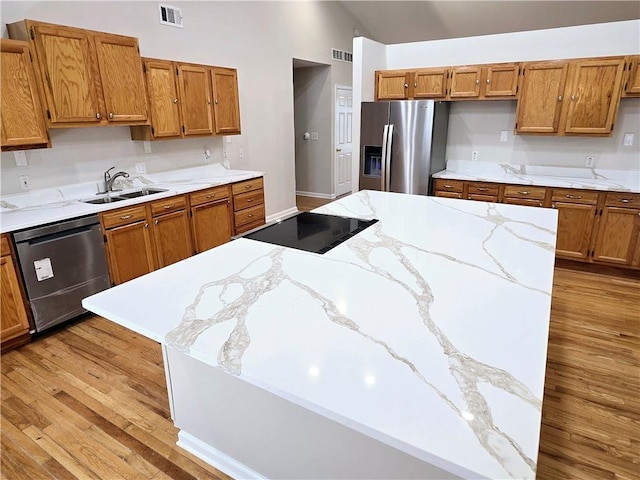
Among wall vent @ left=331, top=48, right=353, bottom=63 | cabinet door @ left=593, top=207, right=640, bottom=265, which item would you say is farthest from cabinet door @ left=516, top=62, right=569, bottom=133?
wall vent @ left=331, top=48, right=353, bottom=63

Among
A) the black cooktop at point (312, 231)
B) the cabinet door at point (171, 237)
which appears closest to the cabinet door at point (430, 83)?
the black cooktop at point (312, 231)

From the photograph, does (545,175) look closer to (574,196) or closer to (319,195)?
(574,196)

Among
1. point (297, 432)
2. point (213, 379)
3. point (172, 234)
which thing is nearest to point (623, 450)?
point (297, 432)

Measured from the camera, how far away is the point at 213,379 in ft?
5.14

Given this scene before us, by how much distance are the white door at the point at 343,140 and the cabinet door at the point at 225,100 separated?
8.73ft

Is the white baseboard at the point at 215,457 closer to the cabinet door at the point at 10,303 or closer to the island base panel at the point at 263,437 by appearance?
the island base panel at the point at 263,437

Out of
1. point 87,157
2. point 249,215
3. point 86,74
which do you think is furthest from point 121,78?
point 249,215

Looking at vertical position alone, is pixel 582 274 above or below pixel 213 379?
below

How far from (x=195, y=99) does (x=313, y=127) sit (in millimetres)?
3114

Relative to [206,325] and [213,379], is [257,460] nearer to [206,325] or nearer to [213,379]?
[213,379]

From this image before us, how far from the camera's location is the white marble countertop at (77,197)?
2738mm

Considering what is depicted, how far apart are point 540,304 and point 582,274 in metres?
3.13

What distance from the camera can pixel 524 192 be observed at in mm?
3990

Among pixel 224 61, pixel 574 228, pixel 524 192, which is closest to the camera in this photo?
pixel 574 228
